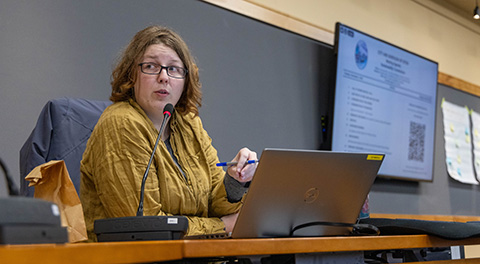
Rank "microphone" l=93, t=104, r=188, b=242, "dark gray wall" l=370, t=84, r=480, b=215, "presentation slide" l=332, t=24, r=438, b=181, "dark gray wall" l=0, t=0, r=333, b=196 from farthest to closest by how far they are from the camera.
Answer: "dark gray wall" l=370, t=84, r=480, b=215 < "presentation slide" l=332, t=24, r=438, b=181 < "dark gray wall" l=0, t=0, r=333, b=196 < "microphone" l=93, t=104, r=188, b=242

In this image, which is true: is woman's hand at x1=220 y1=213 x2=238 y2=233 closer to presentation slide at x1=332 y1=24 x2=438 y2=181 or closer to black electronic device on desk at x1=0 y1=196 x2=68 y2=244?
black electronic device on desk at x1=0 y1=196 x2=68 y2=244

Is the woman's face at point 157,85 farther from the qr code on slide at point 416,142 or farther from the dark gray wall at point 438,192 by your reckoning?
the qr code on slide at point 416,142

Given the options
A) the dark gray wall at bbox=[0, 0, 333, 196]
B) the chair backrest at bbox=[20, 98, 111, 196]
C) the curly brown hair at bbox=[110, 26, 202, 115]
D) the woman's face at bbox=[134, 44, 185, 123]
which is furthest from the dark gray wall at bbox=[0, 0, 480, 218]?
the woman's face at bbox=[134, 44, 185, 123]

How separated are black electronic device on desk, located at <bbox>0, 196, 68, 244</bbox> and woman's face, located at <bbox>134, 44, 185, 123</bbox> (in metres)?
1.03

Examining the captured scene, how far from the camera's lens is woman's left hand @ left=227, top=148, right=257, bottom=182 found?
142cm

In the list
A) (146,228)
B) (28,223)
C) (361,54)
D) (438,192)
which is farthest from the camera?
(438,192)

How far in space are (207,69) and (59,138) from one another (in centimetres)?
115

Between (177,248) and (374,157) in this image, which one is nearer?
(177,248)

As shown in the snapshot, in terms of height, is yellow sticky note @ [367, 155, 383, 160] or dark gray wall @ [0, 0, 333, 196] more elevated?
dark gray wall @ [0, 0, 333, 196]

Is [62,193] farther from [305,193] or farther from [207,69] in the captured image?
[207,69]

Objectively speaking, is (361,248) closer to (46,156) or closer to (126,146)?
(126,146)

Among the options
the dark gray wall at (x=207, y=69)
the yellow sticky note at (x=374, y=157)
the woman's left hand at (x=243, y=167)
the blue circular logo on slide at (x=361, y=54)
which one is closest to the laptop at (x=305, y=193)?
the yellow sticky note at (x=374, y=157)

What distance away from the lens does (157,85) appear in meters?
1.70

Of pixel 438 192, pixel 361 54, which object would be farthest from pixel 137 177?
pixel 438 192
